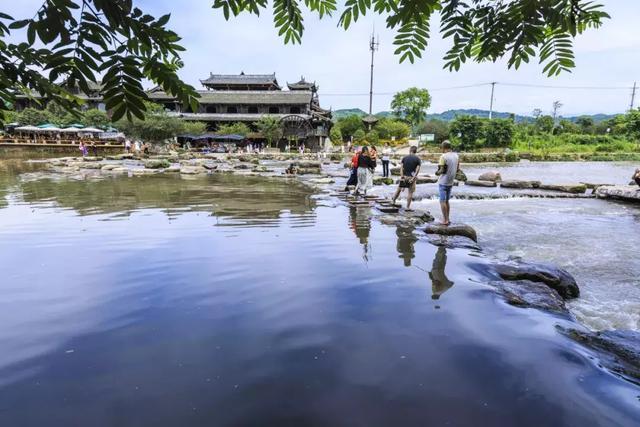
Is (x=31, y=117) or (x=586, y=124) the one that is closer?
(x=31, y=117)

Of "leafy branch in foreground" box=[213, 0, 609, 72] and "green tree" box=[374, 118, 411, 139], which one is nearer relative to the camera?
"leafy branch in foreground" box=[213, 0, 609, 72]

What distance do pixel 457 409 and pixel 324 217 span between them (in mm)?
7501

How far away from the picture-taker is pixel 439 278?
5.41 meters

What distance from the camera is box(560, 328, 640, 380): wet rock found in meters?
3.22

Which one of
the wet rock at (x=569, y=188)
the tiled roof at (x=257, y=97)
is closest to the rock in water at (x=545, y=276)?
the wet rock at (x=569, y=188)

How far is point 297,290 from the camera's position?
4.84 m

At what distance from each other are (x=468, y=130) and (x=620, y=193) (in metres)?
36.0

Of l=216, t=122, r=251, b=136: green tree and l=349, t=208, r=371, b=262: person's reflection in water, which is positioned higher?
l=216, t=122, r=251, b=136: green tree

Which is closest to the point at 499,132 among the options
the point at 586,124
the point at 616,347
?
the point at 586,124

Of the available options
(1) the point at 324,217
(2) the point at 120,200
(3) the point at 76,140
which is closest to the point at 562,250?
(1) the point at 324,217

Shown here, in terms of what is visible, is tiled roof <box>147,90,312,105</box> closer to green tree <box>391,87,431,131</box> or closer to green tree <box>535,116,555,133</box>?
green tree <box>391,87,431,131</box>

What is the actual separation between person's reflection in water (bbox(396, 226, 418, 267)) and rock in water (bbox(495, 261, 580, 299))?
4.50 ft

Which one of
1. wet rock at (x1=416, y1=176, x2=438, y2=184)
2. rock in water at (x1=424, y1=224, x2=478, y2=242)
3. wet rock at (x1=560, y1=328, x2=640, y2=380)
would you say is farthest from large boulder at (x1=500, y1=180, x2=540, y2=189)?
wet rock at (x1=560, y1=328, x2=640, y2=380)

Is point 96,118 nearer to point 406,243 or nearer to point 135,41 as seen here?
point 406,243
